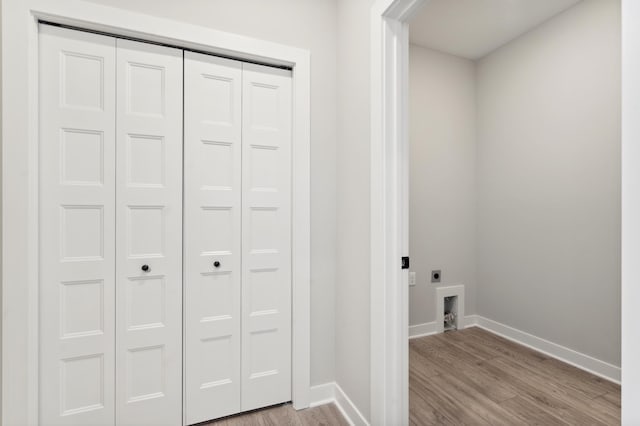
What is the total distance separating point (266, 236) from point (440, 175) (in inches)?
76.6

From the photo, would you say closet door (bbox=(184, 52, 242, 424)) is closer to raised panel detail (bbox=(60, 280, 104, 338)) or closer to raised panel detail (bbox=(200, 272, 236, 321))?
raised panel detail (bbox=(200, 272, 236, 321))

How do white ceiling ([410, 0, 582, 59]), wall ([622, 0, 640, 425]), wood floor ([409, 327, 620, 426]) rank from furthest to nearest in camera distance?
white ceiling ([410, 0, 582, 59])
wood floor ([409, 327, 620, 426])
wall ([622, 0, 640, 425])

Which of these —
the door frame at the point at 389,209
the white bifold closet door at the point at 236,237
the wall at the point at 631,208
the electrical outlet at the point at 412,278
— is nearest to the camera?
the wall at the point at 631,208

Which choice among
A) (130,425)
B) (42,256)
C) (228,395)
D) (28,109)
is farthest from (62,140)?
(228,395)

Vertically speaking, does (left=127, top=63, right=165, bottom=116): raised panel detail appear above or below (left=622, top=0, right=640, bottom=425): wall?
above

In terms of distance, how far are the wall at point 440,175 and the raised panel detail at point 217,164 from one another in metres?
1.75

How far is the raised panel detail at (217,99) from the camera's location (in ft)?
5.39

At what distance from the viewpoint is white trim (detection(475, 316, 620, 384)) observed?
2.12 metres

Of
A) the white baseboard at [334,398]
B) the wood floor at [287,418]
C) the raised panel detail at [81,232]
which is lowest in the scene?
the wood floor at [287,418]

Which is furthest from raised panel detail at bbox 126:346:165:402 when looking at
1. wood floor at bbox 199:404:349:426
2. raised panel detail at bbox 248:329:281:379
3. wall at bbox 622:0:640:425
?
wall at bbox 622:0:640:425

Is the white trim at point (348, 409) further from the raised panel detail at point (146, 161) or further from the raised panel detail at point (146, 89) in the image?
the raised panel detail at point (146, 89)

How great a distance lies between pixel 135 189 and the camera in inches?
59.8

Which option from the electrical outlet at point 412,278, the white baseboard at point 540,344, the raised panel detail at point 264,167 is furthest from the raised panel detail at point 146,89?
the white baseboard at point 540,344

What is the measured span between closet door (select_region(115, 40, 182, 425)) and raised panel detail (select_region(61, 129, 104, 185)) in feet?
0.29
